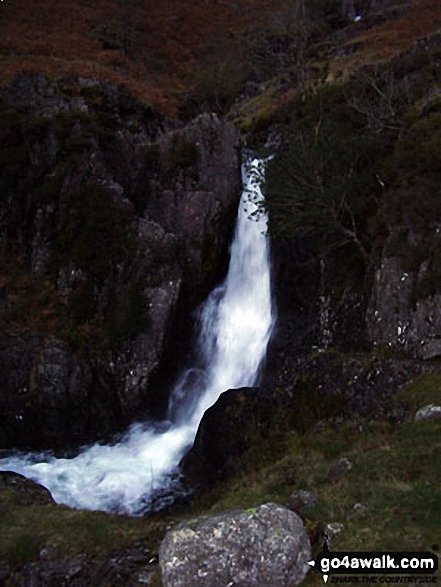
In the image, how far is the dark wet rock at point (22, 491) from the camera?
55.8 feet

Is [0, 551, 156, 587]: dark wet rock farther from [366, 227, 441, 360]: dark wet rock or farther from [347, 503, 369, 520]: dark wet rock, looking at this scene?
[366, 227, 441, 360]: dark wet rock

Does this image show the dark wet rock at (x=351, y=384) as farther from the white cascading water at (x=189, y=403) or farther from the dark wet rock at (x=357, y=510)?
the dark wet rock at (x=357, y=510)

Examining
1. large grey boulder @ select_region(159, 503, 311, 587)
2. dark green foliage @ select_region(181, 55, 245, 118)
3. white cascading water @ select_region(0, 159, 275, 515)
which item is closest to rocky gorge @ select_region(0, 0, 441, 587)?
large grey boulder @ select_region(159, 503, 311, 587)

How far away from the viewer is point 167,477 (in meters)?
20.5

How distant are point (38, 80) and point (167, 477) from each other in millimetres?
26871

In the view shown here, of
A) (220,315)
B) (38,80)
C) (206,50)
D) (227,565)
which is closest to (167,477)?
(220,315)

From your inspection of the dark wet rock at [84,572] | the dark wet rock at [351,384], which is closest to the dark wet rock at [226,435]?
the dark wet rock at [351,384]

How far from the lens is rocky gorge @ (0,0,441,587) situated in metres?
11.9

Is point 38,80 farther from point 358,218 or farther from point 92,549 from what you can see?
point 92,549

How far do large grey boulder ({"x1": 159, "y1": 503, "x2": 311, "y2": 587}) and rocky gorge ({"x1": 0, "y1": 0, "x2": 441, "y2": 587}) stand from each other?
0.03m

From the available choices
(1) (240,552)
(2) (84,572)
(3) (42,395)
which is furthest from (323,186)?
(2) (84,572)

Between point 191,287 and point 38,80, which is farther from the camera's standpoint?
point 38,80

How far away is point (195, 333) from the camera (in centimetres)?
2681

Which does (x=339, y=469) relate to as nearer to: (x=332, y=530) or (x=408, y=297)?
(x=332, y=530)
